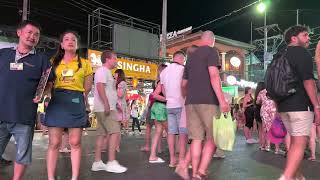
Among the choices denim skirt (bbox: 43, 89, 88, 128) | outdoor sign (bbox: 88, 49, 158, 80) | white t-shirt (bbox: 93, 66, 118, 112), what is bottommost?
denim skirt (bbox: 43, 89, 88, 128)

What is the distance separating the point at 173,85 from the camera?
6930mm


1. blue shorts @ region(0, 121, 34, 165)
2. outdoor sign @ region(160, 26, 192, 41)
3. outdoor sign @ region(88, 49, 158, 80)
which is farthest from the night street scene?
outdoor sign @ region(160, 26, 192, 41)

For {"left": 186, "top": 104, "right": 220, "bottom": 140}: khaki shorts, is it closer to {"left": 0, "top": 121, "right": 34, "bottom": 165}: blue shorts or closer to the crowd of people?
the crowd of people

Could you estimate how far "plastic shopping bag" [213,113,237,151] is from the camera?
5.42 meters

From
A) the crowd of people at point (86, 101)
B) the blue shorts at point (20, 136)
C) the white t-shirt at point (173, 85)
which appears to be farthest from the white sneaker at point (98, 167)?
the blue shorts at point (20, 136)

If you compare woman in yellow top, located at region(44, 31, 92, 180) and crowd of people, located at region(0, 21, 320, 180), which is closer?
crowd of people, located at region(0, 21, 320, 180)

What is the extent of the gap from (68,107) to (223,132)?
2.01 meters

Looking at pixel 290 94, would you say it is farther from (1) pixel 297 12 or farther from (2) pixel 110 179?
(1) pixel 297 12

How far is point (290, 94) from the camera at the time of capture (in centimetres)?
490

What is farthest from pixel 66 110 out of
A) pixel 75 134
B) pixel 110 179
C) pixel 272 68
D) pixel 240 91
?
pixel 240 91

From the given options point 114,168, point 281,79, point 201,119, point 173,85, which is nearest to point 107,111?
point 114,168

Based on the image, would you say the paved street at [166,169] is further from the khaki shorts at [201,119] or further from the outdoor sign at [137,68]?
the outdoor sign at [137,68]

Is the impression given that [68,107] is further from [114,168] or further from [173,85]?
[173,85]

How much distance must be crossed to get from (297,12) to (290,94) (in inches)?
1599
